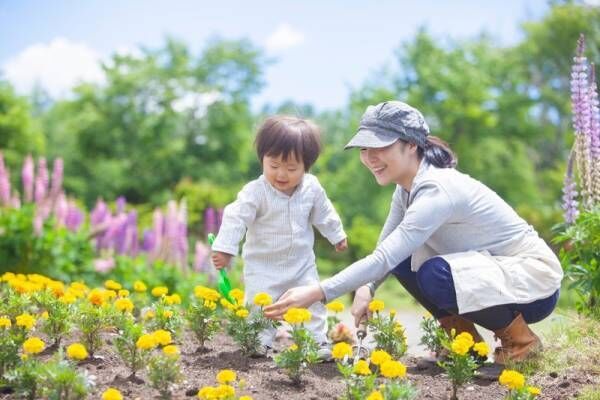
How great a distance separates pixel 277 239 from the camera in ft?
11.4

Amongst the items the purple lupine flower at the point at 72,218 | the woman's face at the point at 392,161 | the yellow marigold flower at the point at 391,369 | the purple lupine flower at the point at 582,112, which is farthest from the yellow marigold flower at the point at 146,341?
the purple lupine flower at the point at 72,218

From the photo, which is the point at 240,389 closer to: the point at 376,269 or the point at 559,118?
the point at 376,269

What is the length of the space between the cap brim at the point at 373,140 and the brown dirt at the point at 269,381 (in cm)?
99

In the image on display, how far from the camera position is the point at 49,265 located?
6.54m

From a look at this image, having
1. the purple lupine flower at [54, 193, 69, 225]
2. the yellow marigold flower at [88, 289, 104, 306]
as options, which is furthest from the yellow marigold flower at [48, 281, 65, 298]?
the purple lupine flower at [54, 193, 69, 225]

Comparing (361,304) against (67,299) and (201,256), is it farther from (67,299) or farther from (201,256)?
(201,256)

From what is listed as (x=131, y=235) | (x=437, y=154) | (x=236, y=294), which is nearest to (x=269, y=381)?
(x=236, y=294)

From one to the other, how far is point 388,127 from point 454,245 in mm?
644

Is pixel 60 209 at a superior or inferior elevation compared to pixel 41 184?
inferior

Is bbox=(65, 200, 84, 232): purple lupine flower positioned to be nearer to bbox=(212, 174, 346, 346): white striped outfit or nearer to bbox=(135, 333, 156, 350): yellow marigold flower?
bbox=(212, 174, 346, 346): white striped outfit

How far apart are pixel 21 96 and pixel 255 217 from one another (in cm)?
1630

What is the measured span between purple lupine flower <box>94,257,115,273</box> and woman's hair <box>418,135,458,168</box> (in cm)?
451

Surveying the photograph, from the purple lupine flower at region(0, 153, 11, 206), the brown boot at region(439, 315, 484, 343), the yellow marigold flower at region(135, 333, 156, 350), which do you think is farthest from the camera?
the purple lupine flower at region(0, 153, 11, 206)

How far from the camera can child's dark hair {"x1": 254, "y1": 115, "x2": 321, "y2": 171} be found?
130 inches
